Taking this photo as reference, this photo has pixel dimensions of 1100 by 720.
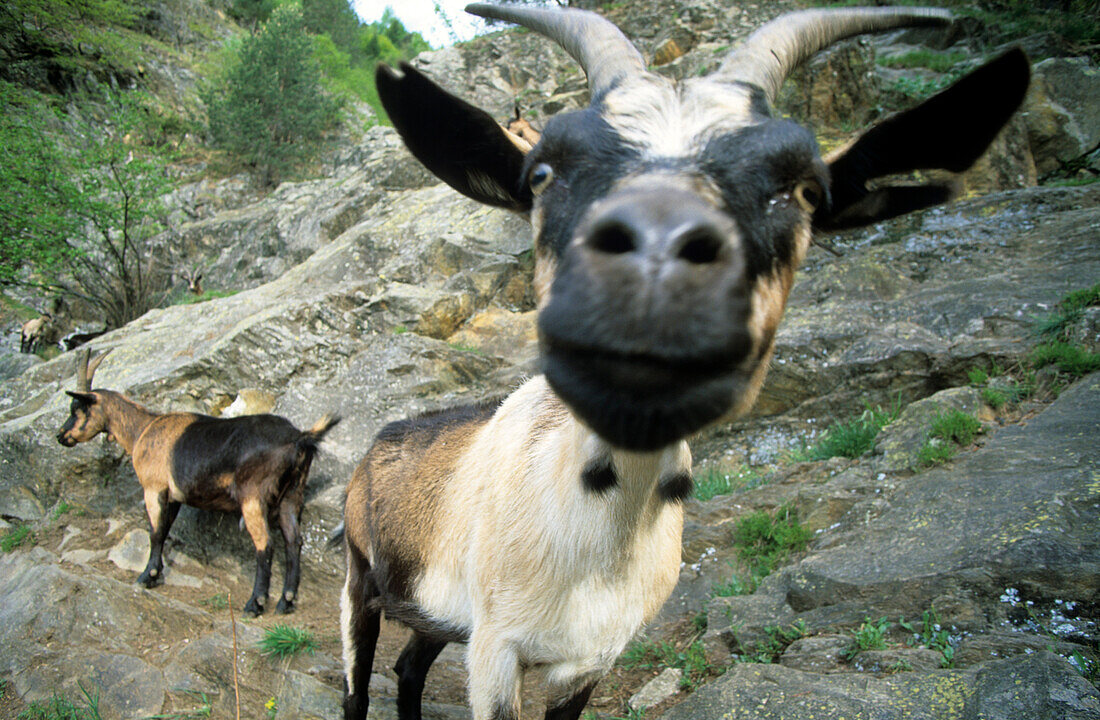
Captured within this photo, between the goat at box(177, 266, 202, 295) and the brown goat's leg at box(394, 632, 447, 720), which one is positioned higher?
the brown goat's leg at box(394, 632, 447, 720)

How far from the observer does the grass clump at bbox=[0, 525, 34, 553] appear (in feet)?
23.6

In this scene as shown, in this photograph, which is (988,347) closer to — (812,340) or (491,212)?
(812,340)

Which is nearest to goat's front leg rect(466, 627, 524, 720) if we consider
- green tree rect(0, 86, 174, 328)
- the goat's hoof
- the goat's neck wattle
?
the goat's hoof

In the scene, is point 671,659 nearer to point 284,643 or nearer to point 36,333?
point 284,643

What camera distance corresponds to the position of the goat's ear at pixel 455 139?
216 cm

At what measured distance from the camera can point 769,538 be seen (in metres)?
4.60

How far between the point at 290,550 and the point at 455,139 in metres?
5.63

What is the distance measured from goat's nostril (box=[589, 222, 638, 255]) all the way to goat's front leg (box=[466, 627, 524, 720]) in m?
1.78

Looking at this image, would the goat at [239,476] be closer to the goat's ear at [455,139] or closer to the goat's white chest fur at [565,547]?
the goat's white chest fur at [565,547]

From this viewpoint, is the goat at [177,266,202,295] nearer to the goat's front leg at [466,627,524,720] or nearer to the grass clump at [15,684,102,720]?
the grass clump at [15,684,102,720]

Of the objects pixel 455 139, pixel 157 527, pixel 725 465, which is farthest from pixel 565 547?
pixel 157 527

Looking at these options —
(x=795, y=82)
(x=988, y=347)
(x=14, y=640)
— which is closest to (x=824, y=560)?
(x=988, y=347)

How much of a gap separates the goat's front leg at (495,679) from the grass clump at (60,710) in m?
2.66

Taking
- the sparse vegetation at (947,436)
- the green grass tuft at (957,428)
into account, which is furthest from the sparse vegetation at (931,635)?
the green grass tuft at (957,428)
